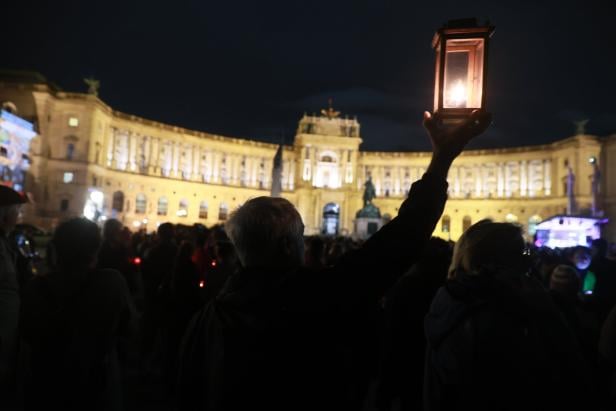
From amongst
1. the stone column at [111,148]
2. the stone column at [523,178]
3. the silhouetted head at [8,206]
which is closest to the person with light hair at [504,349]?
the silhouetted head at [8,206]

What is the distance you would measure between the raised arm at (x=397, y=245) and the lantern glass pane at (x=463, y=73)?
1.59 feet

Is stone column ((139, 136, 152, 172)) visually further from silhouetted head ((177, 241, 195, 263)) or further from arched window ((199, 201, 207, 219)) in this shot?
silhouetted head ((177, 241, 195, 263))

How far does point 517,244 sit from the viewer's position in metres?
2.86

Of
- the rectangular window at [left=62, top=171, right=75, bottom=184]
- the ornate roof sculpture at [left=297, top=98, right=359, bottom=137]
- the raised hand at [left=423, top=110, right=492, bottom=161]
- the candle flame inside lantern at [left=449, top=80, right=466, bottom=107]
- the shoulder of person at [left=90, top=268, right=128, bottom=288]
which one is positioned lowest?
the shoulder of person at [left=90, top=268, right=128, bottom=288]

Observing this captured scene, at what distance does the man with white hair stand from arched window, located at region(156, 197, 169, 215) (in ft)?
227

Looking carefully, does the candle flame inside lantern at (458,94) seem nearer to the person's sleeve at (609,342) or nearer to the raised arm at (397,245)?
the raised arm at (397,245)

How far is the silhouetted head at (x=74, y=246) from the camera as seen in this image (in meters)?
3.54

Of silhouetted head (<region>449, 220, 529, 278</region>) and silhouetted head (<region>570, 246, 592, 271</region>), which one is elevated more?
silhouetted head (<region>449, 220, 529, 278</region>)

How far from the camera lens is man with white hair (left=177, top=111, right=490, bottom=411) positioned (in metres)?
1.98

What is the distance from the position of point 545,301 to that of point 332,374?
1.29m

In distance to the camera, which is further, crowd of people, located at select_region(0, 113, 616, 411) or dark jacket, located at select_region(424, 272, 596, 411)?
dark jacket, located at select_region(424, 272, 596, 411)

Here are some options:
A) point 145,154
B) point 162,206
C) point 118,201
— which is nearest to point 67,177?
point 118,201

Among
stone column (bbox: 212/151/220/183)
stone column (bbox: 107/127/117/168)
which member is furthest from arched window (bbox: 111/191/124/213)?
stone column (bbox: 212/151/220/183)

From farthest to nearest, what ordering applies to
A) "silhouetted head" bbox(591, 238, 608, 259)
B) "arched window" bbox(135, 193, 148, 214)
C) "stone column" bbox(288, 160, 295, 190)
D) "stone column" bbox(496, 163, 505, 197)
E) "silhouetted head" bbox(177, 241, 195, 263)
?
"stone column" bbox(288, 160, 295, 190)
"stone column" bbox(496, 163, 505, 197)
"arched window" bbox(135, 193, 148, 214)
"silhouetted head" bbox(591, 238, 608, 259)
"silhouetted head" bbox(177, 241, 195, 263)
